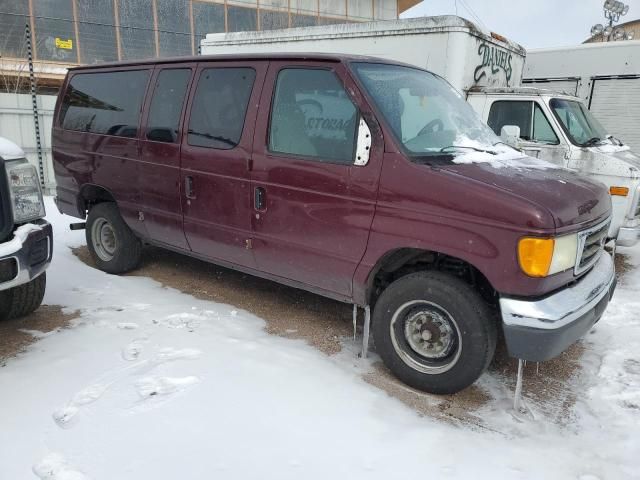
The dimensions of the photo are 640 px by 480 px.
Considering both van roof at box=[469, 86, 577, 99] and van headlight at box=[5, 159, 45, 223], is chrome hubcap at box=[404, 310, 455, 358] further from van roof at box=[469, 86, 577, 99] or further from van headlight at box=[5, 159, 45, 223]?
van roof at box=[469, 86, 577, 99]

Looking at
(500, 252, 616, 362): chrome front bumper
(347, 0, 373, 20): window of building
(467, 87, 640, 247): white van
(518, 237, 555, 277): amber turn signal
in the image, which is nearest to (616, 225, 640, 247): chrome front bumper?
(467, 87, 640, 247): white van

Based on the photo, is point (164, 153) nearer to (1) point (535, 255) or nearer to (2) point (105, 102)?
(2) point (105, 102)

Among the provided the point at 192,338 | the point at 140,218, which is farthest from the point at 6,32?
the point at 192,338

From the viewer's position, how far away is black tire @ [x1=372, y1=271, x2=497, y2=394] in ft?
9.43

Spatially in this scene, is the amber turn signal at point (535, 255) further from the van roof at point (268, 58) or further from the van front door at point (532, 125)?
the van front door at point (532, 125)

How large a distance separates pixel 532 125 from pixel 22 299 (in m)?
5.80

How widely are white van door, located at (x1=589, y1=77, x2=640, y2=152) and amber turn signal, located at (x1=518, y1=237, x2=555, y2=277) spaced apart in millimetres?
7492

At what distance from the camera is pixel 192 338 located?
360 cm

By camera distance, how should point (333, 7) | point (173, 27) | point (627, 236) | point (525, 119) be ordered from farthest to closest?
1. point (333, 7)
2. point (173, 27)
3. point (525, 119)
4. point (627, 236)

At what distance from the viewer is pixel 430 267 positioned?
3.20m

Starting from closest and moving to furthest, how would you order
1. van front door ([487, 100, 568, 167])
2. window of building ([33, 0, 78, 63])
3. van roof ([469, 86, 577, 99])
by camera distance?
van front door ([487, 100, 568, 167]), van roof ([469, 86, 577, 99]), window of building ([33, 0, 78, 63])

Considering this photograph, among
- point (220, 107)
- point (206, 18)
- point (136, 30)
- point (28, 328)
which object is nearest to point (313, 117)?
point (220, 107)

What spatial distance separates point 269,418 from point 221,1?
17.5m

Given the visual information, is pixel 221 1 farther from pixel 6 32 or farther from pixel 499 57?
pixel 499 57
